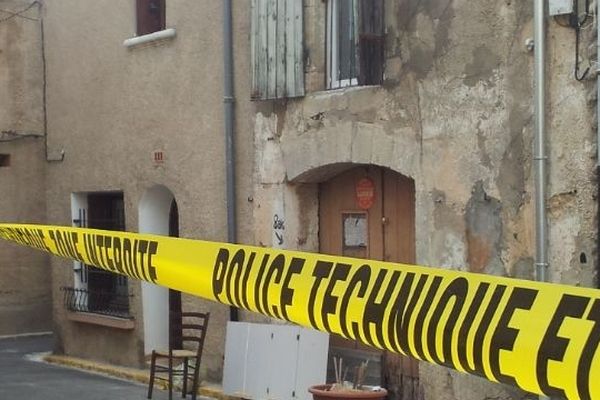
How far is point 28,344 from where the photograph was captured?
1403cm

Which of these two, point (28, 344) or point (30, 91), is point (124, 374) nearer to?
point (28, 344)

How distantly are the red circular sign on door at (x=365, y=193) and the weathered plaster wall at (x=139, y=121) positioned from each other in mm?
1253

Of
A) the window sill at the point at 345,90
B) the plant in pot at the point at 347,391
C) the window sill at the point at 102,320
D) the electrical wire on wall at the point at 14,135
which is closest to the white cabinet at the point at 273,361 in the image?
the plant in pot at the point at 347,391

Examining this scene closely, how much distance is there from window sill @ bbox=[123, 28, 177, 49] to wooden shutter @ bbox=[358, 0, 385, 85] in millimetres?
3035

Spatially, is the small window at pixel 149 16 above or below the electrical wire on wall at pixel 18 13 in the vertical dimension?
below

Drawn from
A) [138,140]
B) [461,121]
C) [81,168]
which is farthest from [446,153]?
[81,168]

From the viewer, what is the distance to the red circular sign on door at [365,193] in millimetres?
8648

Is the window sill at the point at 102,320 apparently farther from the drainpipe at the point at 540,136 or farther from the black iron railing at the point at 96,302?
the drainpipe at the point at 540,136

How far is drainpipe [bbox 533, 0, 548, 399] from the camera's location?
21.9 ft

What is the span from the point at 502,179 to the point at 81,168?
664 centimetres

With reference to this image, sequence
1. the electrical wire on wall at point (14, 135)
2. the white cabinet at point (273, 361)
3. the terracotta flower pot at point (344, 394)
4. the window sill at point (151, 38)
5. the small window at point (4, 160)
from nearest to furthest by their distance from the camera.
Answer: the terracotta flower pot at point (344, 394), the white cabinet at point (273, 361), the window sill at point (151, 38), the electrical wire on wall at point (14, 135), the small window at point (4, 160)

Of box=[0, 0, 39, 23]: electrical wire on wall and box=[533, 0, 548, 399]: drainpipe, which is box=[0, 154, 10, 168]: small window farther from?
box=[533, 0, 548, 399]: drainpipe

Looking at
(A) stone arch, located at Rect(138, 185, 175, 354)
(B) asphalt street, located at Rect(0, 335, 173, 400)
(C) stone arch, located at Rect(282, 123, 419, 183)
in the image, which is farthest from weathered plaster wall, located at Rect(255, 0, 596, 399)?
(B) asphalt street, located at Rect(0, 335, 173, 400)

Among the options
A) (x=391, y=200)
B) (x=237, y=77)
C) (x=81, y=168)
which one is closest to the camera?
(x=391, y=200)
